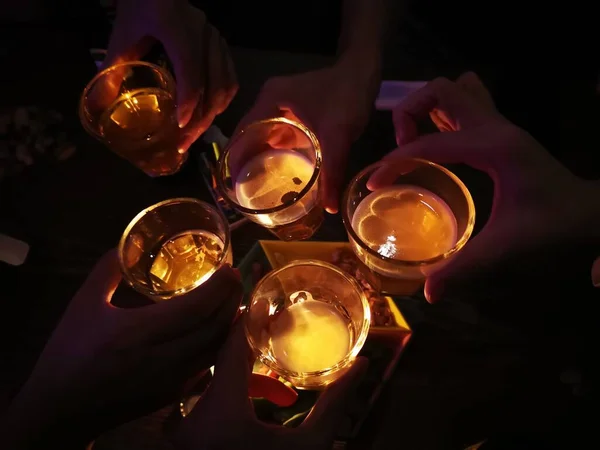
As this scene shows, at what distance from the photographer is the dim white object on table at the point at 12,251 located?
1.62m

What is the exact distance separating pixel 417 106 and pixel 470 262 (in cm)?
62

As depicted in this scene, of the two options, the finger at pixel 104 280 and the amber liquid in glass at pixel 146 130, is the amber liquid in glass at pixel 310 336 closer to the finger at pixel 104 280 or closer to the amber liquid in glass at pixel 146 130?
the finger at pixel 104 280

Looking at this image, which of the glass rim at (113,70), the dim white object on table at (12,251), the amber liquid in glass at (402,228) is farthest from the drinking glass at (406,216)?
the dim white object on table at (12,251)

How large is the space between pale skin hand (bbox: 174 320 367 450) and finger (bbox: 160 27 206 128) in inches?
32.2

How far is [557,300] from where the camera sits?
5.06 feet

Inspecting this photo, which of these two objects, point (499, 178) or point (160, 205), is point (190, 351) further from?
point (499, 178)

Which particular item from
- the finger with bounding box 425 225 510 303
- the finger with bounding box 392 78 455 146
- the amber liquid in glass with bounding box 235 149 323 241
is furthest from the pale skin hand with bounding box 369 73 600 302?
the amber liquid in glass with bounding box 235 149 323 241

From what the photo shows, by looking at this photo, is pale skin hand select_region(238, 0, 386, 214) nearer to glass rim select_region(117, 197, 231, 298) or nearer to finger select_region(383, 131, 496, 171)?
finger select_region(383, 131, 496, 171)

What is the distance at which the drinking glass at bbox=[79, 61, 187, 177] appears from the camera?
1600 mm

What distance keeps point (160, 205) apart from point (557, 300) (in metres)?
1.29

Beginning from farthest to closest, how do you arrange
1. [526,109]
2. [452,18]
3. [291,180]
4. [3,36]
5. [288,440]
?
[452,18]
[526,109]
[3,36]
[291,180]
[288,440]

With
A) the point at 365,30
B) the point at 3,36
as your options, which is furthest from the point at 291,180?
the point at 3,36

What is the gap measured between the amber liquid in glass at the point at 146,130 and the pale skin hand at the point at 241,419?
0.78 meters

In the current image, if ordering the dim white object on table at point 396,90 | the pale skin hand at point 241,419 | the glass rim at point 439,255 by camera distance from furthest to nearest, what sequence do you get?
the dim white object on table at point 396,90 → the glass rim at point 439,255 → the pale skin hand at point 241,419
